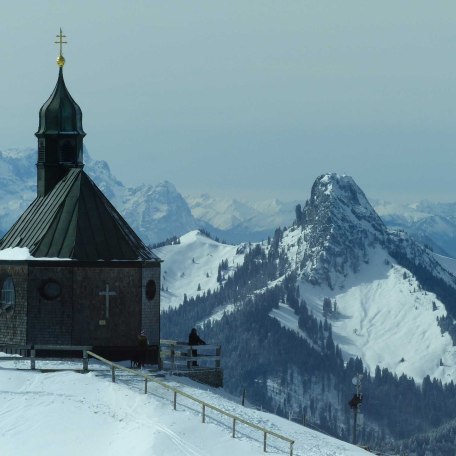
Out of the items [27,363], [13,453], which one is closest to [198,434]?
[13,453]

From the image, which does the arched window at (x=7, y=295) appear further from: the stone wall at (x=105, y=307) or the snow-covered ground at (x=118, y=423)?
the snow-covered ground at (x=118, y=423)

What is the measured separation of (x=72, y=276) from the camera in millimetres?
75500

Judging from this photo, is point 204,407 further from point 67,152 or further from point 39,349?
point 67,152

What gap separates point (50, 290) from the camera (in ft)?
248

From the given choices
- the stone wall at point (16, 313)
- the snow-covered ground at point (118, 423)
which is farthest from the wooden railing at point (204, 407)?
the stone wall at point (16, 313)

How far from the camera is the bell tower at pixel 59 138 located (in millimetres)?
81500

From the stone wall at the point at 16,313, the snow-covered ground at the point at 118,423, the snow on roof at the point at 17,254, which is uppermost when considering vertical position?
the snow on roof at the point at 17,254

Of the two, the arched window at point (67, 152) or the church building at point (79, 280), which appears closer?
the church building at point (79, 280)

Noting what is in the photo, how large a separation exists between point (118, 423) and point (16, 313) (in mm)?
16295

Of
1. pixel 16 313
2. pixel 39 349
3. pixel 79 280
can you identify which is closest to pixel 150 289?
pixel 79 280

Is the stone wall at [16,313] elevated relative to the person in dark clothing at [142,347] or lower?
elevated

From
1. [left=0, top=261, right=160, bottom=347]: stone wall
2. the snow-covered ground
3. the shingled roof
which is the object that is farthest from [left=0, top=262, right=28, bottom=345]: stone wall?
the snow-covered ground

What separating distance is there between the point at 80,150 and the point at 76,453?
26581 millimetres

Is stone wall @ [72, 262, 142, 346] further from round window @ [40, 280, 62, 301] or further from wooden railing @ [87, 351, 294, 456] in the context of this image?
wooden railing @ [87, 351, 294, 456]
